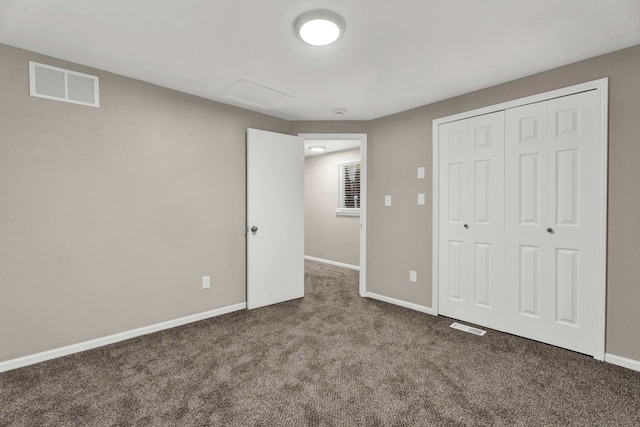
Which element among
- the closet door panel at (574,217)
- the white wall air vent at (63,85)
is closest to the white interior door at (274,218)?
the white wall air vent at (63,85)

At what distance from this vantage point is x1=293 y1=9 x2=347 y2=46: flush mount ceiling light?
71.0 inches

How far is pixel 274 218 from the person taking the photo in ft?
12.1

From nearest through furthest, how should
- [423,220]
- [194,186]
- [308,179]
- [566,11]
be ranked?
[566,11] → [194,186] → [423,220] → [308,179]

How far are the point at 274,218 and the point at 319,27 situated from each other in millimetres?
2237

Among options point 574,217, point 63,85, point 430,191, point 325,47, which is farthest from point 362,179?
point 63,85

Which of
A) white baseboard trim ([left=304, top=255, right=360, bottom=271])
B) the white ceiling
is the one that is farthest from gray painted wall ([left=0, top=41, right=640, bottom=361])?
white baseboard trim ([left=304, top=255, right=360, bottom=271])

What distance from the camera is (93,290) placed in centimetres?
251

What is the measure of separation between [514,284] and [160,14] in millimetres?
3366

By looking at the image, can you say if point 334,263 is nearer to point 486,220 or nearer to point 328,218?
point 328,218

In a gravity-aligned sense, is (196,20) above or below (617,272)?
above

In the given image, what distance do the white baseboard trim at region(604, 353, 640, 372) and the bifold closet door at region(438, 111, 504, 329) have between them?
28.5 inches

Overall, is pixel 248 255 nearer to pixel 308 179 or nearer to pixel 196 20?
pixel 196 20

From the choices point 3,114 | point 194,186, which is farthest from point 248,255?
point 3,114

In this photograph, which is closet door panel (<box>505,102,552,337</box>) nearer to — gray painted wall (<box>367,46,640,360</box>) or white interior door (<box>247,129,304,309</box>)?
gray painted wall (<box>367,46,640,360</box>)
